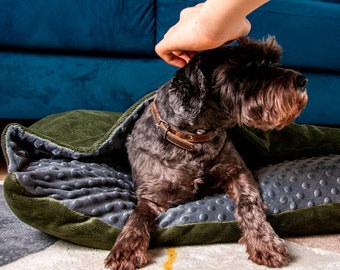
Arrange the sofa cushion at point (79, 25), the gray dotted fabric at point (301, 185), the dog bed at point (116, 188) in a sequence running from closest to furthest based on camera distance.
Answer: the dog bed at point (116, 188), the gray dotted fabric at point (301, 185), the sofa cushion at point (79, 25)

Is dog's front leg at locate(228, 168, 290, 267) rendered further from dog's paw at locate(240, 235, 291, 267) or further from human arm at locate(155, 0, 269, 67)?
human arm at locate(155, 0, 269, 67)

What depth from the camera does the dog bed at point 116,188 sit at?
4.37 ft

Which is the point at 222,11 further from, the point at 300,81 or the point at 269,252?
the point at 269,252

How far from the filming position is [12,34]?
2.10 meters

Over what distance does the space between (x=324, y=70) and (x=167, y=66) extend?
904 mm

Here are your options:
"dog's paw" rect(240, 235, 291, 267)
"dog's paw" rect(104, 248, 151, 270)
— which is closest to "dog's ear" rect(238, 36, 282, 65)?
"dog's paw" rect(240, 235, 291, 267)

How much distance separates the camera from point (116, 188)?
1.59m

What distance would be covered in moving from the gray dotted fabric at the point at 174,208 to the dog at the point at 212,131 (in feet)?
0.17

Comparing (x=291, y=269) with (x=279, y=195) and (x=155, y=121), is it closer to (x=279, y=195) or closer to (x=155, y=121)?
(x=279, y=195)

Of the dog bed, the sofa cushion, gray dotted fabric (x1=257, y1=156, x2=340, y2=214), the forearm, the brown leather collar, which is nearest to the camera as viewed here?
the forearm

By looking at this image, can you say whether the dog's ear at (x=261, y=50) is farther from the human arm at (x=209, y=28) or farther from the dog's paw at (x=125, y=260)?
the dog's paw at (x=125, y=260)

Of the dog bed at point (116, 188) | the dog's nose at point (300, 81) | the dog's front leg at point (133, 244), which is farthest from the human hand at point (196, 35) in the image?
the dog's front leg at point (133, 244)

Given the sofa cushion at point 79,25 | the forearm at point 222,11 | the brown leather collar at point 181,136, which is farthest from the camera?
the sofa cushion at point 79,25

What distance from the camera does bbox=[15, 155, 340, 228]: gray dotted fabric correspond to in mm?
1381
